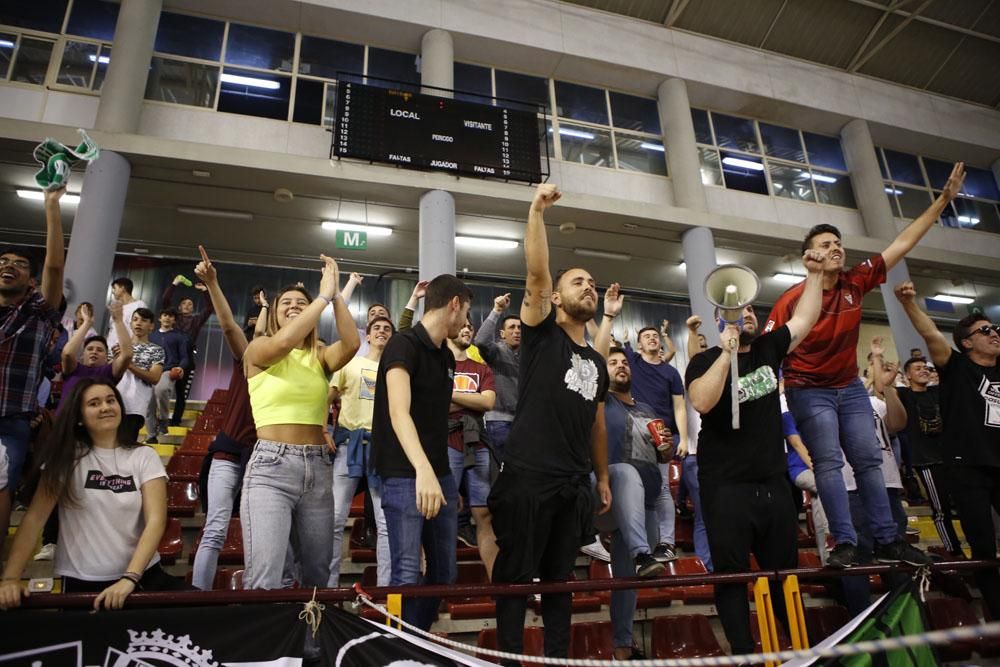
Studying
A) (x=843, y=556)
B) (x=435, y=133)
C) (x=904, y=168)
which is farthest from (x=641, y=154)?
(x=843, y=556)

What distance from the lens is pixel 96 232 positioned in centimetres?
723

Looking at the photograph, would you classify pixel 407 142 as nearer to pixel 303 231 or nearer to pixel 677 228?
pixel 303 231

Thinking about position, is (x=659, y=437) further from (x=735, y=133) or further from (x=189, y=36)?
(x=735, y=133)

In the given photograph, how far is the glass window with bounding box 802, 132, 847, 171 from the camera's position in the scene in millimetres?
12055

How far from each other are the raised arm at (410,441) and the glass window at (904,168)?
13.9 meters

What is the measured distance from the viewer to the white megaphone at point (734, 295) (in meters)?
2.49

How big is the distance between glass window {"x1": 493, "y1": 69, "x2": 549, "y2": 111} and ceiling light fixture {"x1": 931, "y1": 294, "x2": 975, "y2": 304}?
10.1 meters

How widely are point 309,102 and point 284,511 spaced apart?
27.8 ft

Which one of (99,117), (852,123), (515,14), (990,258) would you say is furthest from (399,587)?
(990,258)

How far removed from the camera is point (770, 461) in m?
2.50

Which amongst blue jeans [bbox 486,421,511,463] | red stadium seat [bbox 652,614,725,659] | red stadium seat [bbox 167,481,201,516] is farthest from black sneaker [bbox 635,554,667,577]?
red stadium seat [bbox 167,481,201,516]

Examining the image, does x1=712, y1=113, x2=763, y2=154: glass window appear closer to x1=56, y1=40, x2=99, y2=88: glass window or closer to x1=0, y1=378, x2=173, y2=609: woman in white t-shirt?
x1=56, y1=40, x2=99, y2=88: glass window

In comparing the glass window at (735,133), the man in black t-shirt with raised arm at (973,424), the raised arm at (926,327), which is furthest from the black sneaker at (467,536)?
the glass window at (735,133)

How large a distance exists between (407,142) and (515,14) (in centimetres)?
347
